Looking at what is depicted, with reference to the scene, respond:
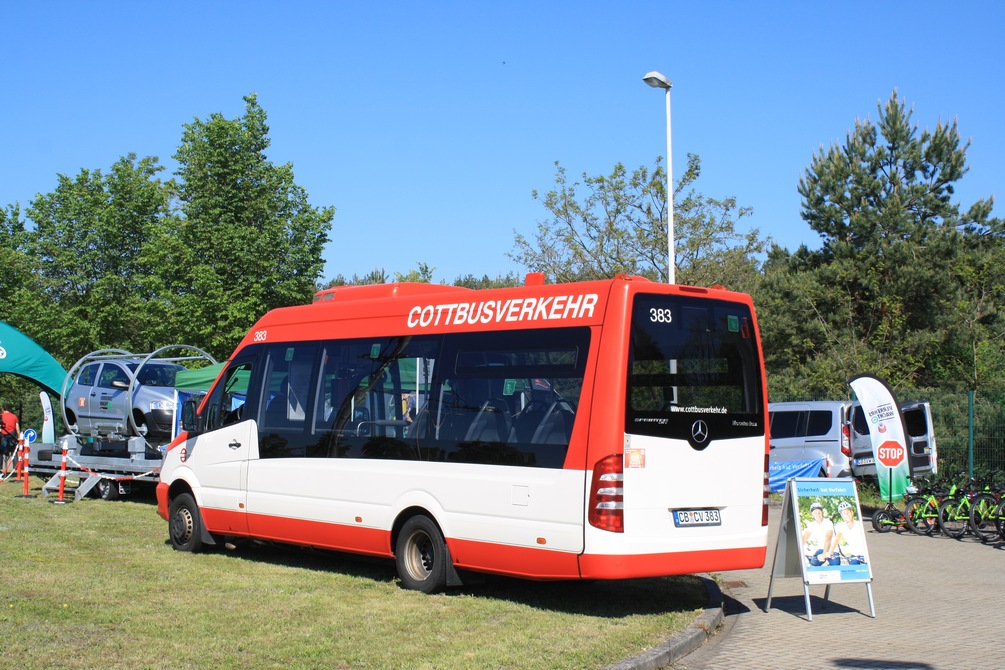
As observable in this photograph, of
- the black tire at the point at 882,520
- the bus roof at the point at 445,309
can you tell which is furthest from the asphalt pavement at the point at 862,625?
the black tire at the point at 882,520

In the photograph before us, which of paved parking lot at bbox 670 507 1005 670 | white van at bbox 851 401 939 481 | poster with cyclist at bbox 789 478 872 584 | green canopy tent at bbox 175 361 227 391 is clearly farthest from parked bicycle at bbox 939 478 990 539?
green canopy tent at bbox 175 361 227 391

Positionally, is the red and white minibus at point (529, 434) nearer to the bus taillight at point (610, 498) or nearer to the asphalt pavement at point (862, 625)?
the bus taillight at point (610, 498)

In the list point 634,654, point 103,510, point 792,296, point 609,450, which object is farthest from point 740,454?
point 792,296

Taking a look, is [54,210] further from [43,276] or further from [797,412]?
[797,412]

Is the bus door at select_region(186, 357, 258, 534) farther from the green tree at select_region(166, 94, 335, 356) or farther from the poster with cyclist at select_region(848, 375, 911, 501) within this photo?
the green tree at select_region(166, 94, 335, 356)

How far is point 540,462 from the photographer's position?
8992 mm

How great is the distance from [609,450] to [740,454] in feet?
4.98

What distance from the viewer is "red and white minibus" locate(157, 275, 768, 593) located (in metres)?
8.68

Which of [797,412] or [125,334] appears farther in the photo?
[125,334]

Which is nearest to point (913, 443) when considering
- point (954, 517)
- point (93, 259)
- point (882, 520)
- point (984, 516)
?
point (882, 520)

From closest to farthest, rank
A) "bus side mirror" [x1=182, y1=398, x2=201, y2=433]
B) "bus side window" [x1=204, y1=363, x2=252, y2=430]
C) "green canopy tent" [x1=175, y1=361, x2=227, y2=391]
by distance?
"bus side window" [x1=204, y1=363, x2=252, y2=430] < "bus side mirror" [x1=182, y1=398, x2=201, y2=433] < "green canopy tent" [x1=175, y1=361, x2=227, y2=391]

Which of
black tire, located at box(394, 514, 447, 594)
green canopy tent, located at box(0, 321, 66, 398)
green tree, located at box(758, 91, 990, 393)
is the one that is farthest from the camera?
green tree, located at box(758, 91, 990, 393)

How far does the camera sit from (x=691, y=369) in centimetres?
916

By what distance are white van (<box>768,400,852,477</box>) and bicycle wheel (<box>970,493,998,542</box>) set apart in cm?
446
